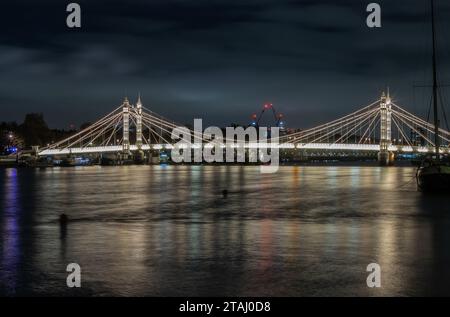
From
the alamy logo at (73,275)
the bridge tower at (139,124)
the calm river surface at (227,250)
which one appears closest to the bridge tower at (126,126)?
the bridge tower at (139,124)

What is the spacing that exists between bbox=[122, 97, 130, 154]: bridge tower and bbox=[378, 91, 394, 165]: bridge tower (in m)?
54.1

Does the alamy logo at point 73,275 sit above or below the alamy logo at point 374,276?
above

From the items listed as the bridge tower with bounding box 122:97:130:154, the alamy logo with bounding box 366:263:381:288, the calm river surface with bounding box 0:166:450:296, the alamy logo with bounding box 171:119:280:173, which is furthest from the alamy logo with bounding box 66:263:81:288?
the bridge tower with bounding box 122:97:130:154

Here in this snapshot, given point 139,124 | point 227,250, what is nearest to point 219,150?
point 139,124

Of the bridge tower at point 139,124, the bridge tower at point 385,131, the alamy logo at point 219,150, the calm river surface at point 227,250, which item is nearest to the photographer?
the calm river surface at point 227,250

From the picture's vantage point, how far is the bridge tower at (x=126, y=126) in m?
139

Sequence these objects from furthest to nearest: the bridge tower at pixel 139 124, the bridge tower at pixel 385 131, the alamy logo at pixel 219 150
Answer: the bridge tower at pixel 139 124
the alamy logo at pixel 219 150
the bridge tower at pixel 385 131

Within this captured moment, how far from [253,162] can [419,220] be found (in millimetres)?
123271

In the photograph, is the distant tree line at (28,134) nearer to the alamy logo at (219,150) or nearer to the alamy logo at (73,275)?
the alamy logo at (219,150)

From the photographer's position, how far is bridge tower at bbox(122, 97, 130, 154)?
13900 centimetres

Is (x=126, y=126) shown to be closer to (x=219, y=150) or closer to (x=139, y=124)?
(x=139, y=124)

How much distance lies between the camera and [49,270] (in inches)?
460

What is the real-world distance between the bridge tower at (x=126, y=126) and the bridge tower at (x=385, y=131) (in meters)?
54.1

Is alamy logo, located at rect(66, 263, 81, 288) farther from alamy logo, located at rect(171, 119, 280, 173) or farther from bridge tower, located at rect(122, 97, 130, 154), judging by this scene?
bridge tower, located at rect(122, 97, 130, 154)
